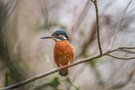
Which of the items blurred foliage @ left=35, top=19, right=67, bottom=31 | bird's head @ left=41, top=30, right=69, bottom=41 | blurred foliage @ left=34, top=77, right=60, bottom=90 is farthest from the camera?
blurred foliage @ left=35, top=19, right=67, bottom=31

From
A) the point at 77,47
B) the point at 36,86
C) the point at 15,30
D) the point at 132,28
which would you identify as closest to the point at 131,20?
the point at 132,28

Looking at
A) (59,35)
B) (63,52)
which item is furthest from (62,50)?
(59,35)

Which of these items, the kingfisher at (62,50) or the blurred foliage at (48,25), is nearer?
the kingfisher at (62,50)

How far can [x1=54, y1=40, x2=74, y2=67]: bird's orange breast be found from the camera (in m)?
5.62

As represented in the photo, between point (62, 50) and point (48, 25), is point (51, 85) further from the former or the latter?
point (48, 25)

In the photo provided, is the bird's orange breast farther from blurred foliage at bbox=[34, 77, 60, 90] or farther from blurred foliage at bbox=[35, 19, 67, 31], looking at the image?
blurred foliage at bbox=[34, 77, 60, 90]

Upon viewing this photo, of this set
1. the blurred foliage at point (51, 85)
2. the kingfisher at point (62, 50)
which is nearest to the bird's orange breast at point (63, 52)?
the kingfisher at point (62, 50)

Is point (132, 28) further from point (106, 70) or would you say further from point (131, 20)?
point (106, 70)

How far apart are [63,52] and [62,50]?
0.14 feet

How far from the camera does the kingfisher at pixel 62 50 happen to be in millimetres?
5598

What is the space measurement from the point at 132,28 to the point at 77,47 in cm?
110

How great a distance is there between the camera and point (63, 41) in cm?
561

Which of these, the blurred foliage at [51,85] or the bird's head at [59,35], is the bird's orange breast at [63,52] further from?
the blurred foliage at [51,85]

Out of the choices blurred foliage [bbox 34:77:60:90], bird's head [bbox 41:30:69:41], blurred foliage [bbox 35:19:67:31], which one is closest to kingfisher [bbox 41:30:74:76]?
bird's head [bbox 41:30:69:41]
